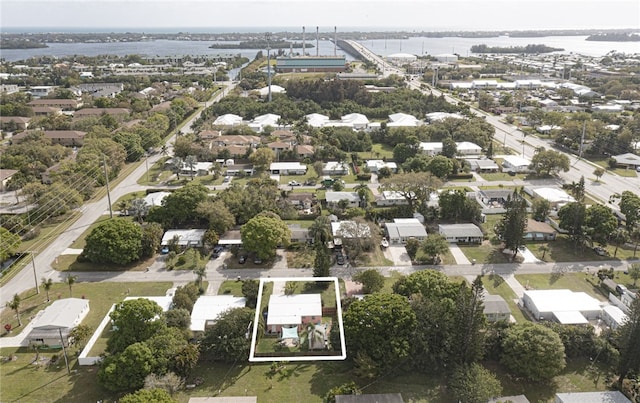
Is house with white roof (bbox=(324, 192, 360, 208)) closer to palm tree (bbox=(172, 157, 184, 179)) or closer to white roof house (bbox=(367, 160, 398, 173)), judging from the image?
white roof house (bbox=(367, 160, 398, 173))

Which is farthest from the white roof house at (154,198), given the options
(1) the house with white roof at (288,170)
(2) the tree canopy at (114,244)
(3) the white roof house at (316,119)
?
(3) the white roof house at (316,119)

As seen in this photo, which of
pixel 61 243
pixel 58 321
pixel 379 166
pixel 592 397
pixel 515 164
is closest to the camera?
pixel 592 397

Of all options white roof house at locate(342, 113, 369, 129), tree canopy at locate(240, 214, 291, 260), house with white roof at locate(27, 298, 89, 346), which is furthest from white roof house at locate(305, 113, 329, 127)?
house with white roof at locate(27, 298, 89, 346)

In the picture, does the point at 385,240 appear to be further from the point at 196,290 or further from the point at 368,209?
the point at 196,290

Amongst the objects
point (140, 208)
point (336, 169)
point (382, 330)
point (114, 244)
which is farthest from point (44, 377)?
point (336, 169)

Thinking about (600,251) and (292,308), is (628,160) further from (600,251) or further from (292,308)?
(292,308)

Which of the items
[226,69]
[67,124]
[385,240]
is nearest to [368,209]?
[385,240]
